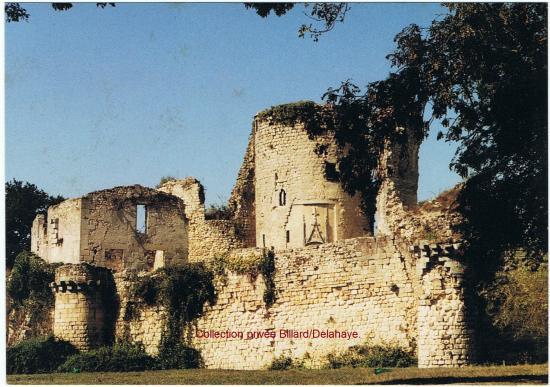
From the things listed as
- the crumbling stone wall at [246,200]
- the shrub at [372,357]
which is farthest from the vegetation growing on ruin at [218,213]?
the shrub at [372,357]

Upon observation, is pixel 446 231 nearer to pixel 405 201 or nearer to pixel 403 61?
pixel 403 61

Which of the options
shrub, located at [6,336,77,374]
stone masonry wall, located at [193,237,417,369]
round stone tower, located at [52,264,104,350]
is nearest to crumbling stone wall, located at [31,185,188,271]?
round stone tower, located at [52,264,104,350]

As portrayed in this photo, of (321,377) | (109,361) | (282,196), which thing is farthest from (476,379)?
(282,196)

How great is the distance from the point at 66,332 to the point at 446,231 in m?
12.6

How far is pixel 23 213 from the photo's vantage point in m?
54.6

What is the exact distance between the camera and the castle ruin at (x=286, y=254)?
93.3 ft

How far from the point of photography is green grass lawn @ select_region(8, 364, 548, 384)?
78.3ft

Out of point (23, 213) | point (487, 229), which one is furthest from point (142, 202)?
point (487, 229)

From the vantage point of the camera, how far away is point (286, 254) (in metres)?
32.2

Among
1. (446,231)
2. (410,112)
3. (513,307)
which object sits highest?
(410,112)

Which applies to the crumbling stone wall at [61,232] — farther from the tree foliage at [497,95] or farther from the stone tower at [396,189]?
the tree foliage at [497,95]

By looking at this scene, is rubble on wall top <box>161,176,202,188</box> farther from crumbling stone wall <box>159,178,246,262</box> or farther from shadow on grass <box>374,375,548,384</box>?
shadow on grass <box>374,375,548,384</box>

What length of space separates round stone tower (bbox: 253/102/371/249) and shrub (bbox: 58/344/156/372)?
12078 millimetres

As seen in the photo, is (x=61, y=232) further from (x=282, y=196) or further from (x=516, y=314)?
(x=516, y=314)
